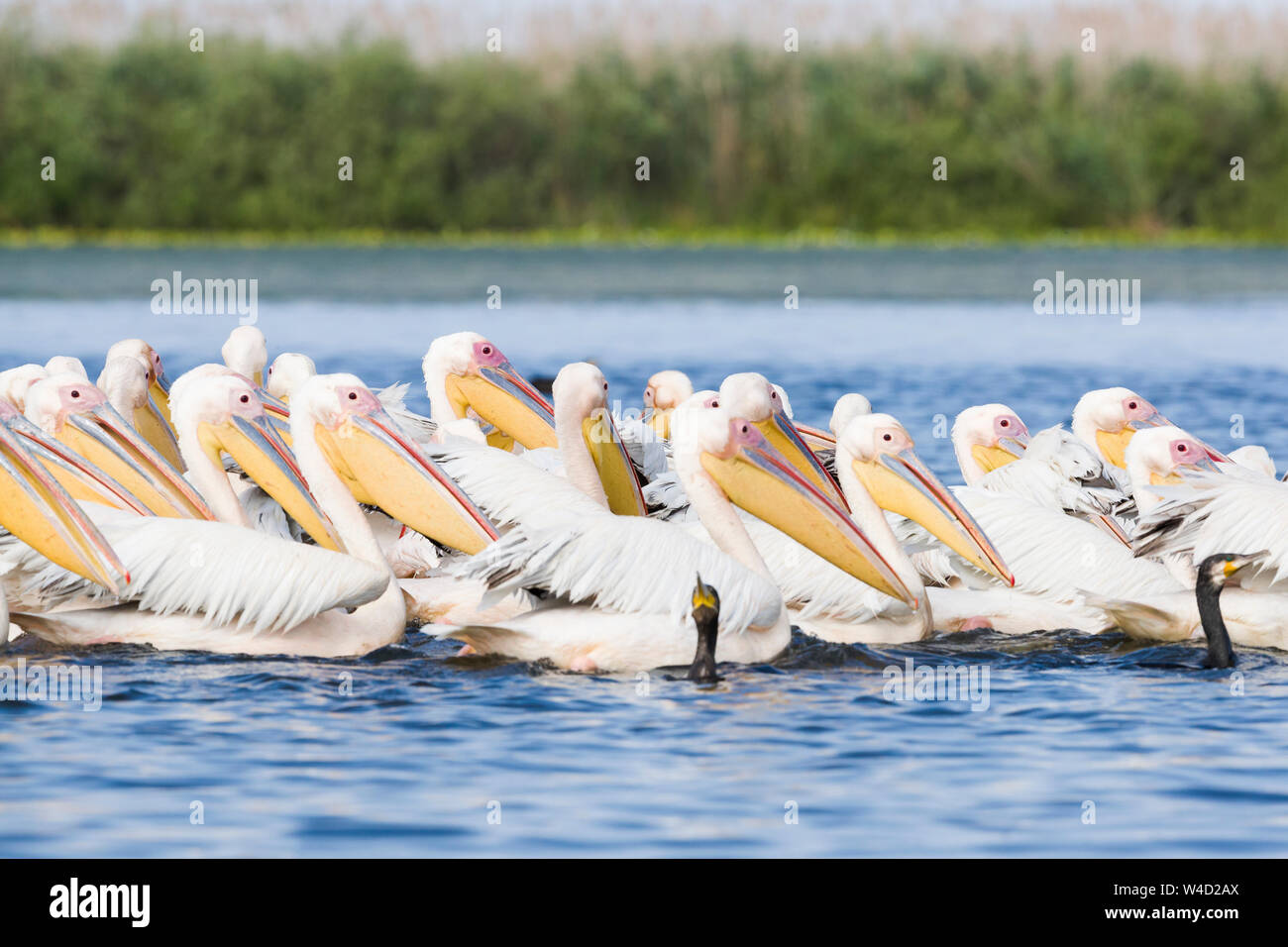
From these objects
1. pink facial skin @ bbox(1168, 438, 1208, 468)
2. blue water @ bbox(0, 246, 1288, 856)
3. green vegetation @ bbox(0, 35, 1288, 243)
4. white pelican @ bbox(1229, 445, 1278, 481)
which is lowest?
blue water @ bbox(0, 246, 1288, 856)

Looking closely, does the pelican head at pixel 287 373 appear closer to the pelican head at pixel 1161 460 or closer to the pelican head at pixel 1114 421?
the pelican head at pixel 1114 421

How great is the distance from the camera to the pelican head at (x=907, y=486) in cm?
632

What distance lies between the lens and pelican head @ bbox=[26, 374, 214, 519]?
252 inches

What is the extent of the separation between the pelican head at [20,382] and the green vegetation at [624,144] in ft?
125

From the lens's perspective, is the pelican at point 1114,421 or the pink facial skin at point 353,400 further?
the pelican at point 1114,421

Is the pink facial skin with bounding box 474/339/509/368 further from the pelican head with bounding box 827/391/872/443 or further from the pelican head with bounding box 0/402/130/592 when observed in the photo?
the pelican head with bounding box 0/402/130/592

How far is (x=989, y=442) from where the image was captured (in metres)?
7.92

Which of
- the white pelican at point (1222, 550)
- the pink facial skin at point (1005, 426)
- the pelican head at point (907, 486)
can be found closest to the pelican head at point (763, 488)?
the pelican head at point (907, 486)

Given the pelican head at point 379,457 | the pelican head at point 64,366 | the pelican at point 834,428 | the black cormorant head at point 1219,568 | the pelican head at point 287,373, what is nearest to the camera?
the black cormorant head at point 1219,568

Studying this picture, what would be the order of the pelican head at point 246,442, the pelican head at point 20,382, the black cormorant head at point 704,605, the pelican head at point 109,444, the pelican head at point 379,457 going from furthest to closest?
the pelican head at point 20,382
the pelican head at point 109,444
the pelican head at point 246,442
the pelican head at point 379,457
the black cormorant head at point 704,605

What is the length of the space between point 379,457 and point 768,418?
3.87 feet

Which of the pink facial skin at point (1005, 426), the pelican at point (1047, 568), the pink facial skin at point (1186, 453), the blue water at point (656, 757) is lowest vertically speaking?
the blue water at point (656, 757)

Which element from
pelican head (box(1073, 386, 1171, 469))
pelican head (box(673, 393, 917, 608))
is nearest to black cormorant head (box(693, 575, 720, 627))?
pelican head (box(673, 393, 917, 608))

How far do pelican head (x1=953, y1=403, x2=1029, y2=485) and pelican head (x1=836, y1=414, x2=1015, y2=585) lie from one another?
1386mm
